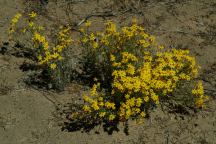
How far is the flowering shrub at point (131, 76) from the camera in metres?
5.40

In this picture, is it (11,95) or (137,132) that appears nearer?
(137,132)

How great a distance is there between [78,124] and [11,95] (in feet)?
3.44

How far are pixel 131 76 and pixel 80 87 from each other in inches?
34.3

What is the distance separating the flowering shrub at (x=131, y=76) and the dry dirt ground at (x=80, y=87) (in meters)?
0.26

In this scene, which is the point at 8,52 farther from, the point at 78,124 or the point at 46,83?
the point at 78,124

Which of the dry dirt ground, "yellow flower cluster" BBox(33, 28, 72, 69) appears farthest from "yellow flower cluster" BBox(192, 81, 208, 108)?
"yellow flower cluster" BBox(33, 28, 72, 69)

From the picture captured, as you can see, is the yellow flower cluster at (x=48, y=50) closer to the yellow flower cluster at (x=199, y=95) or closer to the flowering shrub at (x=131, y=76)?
the flowering shrub at (x=131, y=76)

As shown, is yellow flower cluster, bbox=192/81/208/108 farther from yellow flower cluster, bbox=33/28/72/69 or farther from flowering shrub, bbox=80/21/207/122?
yellow flower cluster, bbox=33/28/72/69

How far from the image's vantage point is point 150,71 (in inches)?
224

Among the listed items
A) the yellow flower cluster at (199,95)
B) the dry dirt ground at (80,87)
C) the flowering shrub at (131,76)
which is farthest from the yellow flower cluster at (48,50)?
the yellow flower cluster at (199,95)

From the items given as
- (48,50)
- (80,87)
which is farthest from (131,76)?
(48,50)

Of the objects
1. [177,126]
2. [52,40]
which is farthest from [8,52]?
[177,126]

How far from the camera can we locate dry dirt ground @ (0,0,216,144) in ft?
18.4

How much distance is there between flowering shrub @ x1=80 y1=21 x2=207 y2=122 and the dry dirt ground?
0.85ft
